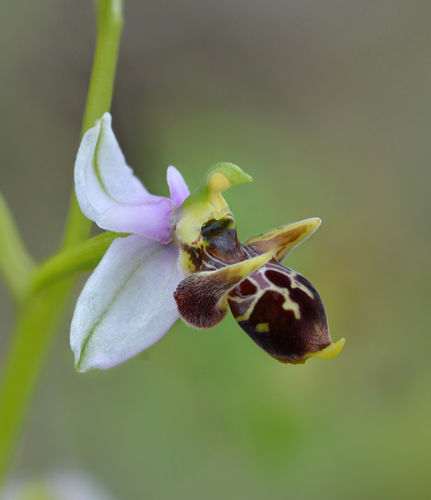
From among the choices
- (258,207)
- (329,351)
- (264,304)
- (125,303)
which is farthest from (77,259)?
(258,207)

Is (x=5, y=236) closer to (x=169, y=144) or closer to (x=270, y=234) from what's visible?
(x=270, y=234)

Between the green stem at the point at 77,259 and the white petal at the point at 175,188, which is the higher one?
the white petal at the point at 175,188

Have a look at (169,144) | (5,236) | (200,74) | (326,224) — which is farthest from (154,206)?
(200,74)

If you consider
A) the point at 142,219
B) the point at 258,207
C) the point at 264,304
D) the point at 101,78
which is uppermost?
the point at 101,78

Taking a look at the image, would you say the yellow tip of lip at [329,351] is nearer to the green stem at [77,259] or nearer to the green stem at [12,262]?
the green stem at [77,259]

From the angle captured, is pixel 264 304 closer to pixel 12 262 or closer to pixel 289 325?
pixel 289 325

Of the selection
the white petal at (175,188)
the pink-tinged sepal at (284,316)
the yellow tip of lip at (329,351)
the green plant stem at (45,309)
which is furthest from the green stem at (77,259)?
the yellow tip of lip at (329,351)

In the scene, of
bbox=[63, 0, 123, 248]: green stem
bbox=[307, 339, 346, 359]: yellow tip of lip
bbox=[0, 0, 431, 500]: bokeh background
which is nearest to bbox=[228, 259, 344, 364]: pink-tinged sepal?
bbox=[307, 339, 346, 359]: yellow tip of lip
